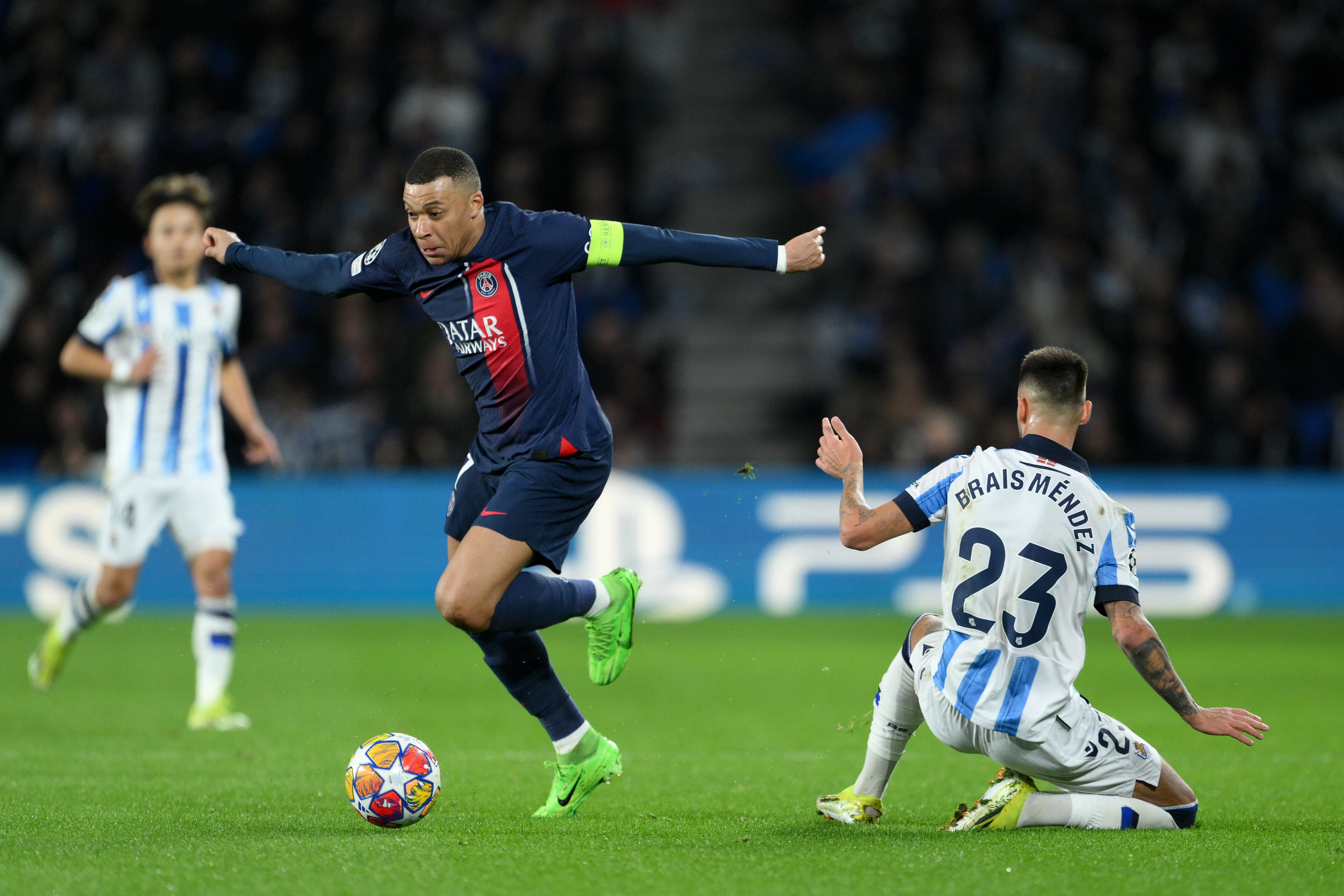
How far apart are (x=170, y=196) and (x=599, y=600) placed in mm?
3176

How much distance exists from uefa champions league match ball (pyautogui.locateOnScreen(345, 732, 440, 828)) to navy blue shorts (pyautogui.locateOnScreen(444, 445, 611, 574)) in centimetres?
75

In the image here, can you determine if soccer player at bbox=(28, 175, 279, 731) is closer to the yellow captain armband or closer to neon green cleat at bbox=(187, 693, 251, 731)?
neon green cleat at bbox=(187, 693, 251, 731)

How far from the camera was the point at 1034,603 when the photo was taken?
4336mm

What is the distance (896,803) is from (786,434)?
9382mm

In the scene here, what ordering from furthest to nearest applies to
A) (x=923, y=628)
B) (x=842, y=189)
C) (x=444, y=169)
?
1. (x=842, y=189)
2. (x=444, y=169)
3. (x=923, y=628)

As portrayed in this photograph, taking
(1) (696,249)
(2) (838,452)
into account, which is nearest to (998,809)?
(2) (838,452)

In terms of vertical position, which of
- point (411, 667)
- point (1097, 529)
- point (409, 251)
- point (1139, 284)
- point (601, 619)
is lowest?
point (411, 667)

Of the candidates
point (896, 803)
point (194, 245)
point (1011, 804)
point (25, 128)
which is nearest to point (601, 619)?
point (896, 803)

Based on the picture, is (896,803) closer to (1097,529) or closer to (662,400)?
(1097,529)

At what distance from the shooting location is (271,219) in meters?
14.3

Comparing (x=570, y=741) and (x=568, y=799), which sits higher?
(x=570, y=741)

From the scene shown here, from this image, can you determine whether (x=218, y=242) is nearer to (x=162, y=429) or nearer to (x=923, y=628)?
(x=162, y=429)

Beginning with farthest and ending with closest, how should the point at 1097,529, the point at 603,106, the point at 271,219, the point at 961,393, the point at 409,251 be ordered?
the point at 603,106, the point at 271,219, the point at 961,393, the point at 409,251, the point at 1097,529

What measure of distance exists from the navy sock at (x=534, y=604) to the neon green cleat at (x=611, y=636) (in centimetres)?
25
